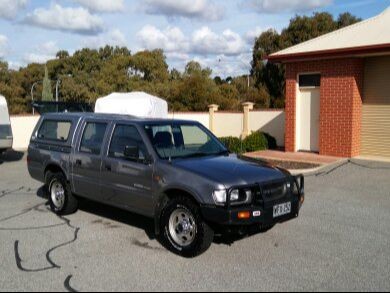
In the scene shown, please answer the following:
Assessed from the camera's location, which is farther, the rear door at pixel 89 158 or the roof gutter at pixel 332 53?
the roof gutter at pixel 332 53

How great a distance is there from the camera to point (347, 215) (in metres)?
8.20

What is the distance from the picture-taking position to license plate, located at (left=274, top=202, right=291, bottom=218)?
5988 millimetres

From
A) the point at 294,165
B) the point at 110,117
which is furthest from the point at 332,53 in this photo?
the point at 110,117

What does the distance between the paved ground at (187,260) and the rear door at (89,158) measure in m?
0.55

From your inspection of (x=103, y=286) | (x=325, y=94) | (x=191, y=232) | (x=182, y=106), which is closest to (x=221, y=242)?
(x=191, y=232)

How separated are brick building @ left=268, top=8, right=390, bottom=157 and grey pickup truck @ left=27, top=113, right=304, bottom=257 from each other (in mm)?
8273

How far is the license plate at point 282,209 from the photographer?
5988 millimetres

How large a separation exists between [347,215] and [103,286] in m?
4.71

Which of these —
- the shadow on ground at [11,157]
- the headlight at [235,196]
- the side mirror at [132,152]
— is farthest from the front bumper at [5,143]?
the headlight at [235,196]

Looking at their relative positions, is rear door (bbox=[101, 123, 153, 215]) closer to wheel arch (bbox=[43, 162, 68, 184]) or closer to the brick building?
wheel arch (bbox=[43, 162, 68, 184])

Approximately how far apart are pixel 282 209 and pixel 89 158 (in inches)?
123

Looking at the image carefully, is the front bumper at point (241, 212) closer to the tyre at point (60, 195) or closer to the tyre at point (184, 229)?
the tyre at point (184, 229)

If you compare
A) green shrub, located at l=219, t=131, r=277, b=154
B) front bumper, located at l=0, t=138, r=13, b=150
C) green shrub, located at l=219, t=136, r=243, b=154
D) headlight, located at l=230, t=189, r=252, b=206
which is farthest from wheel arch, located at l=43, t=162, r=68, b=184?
green shrub, located at l=219, t=136, r=243, b=154

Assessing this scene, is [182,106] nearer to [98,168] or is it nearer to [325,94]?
[325,94]
